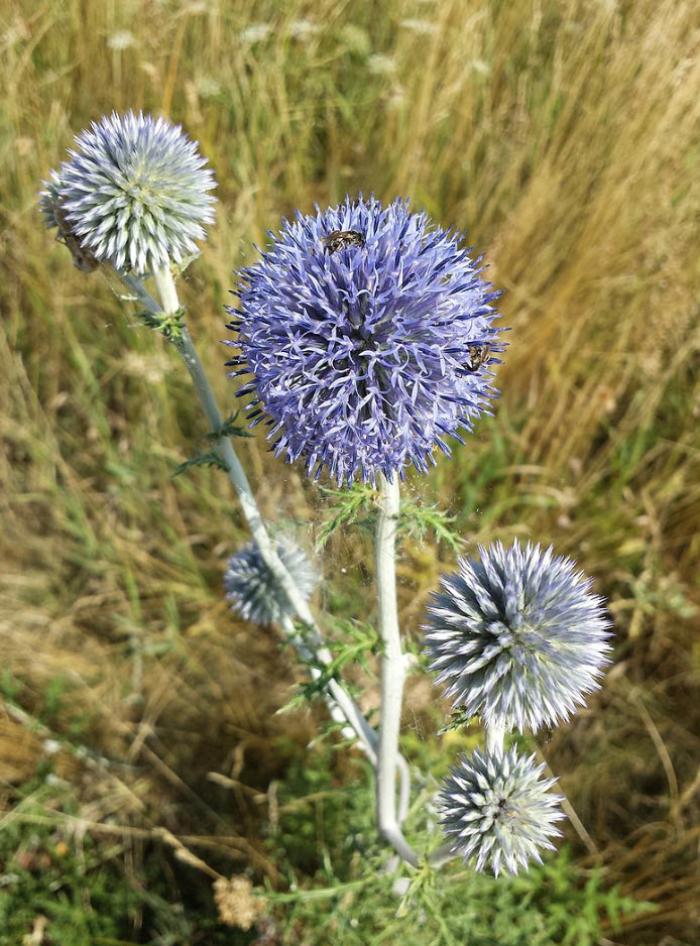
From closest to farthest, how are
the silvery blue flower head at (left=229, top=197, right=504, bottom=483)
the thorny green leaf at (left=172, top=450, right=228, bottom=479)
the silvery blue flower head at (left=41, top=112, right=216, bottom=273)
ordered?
the silvery blue flower head at (left=229, top=197, right=504, bottom=483)
the thorny green leaf at (left=172, top=450, right=228, bottom=479)
the silvery blue flower head at (left=41, top=112, right=216, bottom=273)

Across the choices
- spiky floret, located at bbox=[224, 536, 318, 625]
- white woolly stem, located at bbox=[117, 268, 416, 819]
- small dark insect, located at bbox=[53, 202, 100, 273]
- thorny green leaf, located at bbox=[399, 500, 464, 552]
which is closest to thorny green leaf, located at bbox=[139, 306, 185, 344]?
white woolly stem, located at bbox=[117, 268, 416, 819]

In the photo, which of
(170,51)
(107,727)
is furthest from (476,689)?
(170,51)

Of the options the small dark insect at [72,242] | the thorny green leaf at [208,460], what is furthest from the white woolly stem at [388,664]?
the small dark insect at [72,242]

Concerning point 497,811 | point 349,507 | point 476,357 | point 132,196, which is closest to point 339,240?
point 476,357

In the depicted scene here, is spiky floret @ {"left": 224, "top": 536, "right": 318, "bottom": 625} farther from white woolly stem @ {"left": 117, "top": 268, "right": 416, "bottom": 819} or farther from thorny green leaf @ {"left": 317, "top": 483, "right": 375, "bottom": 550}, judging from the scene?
thorny green leaf @ {"left": 317, "top": 483, "right": 375, "bottom": 550}

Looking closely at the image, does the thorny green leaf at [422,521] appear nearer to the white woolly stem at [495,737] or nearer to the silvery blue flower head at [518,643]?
the silvery blue flower head at [518,643]

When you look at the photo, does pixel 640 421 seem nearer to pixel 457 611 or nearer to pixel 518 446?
pixel 518 446

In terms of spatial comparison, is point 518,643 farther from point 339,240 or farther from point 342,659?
point 339,240
